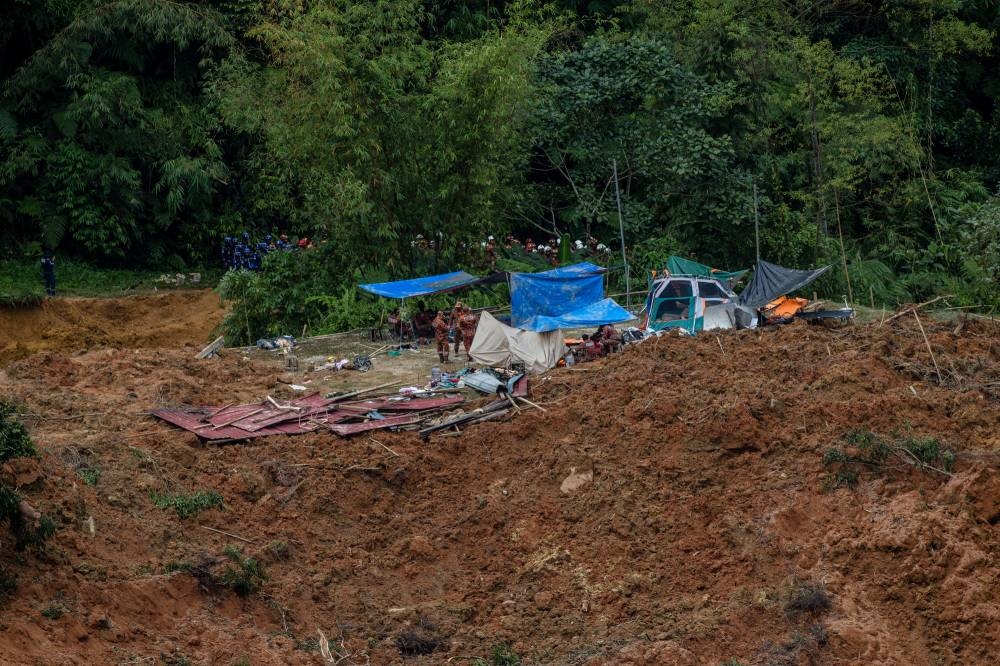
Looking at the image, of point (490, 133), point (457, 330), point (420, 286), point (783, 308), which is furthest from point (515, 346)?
point (490, 133)

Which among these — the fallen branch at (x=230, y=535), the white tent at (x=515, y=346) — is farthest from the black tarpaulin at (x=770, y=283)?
the fallen branch at (x=230, y=535)

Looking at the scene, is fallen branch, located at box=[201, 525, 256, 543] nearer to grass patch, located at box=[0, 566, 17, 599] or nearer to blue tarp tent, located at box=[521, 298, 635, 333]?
grass patch, located at box=[0, 566, 17, 599]

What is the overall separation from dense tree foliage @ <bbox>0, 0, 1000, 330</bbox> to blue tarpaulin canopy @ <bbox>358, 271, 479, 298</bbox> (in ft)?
7.00

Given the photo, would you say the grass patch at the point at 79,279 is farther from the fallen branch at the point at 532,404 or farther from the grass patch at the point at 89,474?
the fallen branch at the point at 532,404

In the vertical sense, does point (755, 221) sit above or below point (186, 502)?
below

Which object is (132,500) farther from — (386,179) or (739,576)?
(386,179)

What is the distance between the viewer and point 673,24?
2897 cm

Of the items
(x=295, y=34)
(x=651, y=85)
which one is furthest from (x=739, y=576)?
(x=651, y=85)

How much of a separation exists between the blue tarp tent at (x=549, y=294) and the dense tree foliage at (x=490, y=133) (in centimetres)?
422

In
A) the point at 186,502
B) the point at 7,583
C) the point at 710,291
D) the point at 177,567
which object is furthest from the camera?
the point at 710,291

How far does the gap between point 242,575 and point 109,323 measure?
48.0 ft

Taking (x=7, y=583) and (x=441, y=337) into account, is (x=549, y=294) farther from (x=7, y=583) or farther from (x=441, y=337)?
(x=7, y=583)

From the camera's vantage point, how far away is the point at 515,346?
18.0 m

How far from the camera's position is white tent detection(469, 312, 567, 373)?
17875 millimetres
